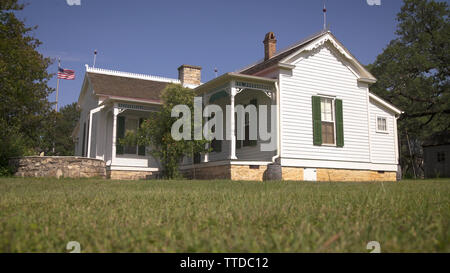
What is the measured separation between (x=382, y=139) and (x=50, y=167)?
12.8 meters

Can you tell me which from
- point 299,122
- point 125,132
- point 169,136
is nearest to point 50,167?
point 169,136

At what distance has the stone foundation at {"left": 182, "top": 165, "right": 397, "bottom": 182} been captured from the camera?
39.9 feet

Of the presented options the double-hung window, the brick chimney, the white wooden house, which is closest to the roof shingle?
the white wooden house

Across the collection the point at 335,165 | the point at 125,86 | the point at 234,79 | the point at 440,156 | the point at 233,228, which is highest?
the point at 125,86

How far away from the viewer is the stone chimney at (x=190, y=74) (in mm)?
21609

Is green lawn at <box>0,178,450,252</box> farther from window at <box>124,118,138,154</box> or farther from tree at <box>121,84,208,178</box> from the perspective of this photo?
window at <box>124,118,138,154</box>

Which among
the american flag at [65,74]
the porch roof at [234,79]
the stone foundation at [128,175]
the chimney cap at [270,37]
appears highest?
the american flag at [65,74]

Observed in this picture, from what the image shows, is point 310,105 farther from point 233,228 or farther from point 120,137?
point 233,228

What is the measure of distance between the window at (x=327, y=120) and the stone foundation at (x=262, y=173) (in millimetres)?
1164

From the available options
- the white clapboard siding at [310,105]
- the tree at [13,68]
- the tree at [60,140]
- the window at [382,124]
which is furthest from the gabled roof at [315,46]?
the tree at [60,140]

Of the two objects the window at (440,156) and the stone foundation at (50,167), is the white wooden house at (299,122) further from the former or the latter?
the window at (440,156)

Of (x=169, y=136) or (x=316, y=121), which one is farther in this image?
(x=316, y=121)

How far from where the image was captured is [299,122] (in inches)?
521
